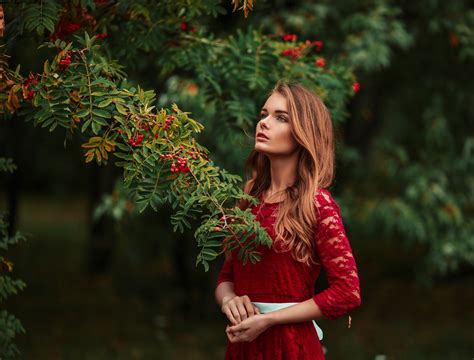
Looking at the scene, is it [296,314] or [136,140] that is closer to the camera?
[136,140]

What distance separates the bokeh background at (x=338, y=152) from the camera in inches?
166

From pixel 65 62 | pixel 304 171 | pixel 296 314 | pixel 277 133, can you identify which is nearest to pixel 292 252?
pixel 296 314

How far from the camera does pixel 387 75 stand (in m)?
9.17

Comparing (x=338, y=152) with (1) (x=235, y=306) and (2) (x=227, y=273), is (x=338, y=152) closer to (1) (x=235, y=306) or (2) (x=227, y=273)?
(2) (x=227, y=273)

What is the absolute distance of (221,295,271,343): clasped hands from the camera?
2869 mm

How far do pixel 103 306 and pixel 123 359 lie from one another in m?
4.15

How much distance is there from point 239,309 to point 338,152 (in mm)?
1112

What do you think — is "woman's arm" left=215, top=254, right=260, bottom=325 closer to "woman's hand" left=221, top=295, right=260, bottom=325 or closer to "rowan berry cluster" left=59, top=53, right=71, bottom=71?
"woman's hand" left=221, top=295, right=260, bottom=325

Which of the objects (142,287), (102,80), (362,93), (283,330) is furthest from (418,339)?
(102,80)

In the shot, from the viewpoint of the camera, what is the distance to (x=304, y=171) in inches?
120

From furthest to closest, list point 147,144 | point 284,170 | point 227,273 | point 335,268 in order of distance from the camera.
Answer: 1. point 227,273
2. point 284,170
3. point 335,268
4. point 147,144

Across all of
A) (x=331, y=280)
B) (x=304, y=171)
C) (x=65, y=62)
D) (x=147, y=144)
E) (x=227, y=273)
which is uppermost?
(x=65, y=62)

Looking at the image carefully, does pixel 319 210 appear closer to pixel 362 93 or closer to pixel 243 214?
pixel 243 214

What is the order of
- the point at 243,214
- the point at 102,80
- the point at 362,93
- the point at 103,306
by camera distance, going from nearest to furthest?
the point at 243,214
the point at 102,80
the point at 362,93
the point at 103,306
